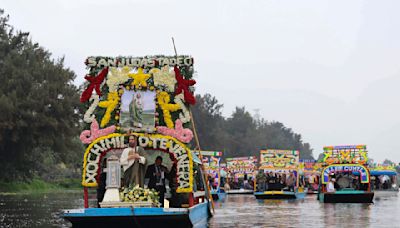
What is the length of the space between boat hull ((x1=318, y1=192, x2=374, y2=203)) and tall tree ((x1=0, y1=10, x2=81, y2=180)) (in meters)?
20.2

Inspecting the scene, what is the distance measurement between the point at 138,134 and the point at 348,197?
68.9 feet

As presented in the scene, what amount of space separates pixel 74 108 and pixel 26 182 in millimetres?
8075

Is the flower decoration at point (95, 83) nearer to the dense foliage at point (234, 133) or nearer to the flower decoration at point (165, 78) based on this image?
the flower decoration at point (165, 78)

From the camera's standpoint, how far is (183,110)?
18516 mm

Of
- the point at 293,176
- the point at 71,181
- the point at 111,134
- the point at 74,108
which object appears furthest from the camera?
the point at 71,181

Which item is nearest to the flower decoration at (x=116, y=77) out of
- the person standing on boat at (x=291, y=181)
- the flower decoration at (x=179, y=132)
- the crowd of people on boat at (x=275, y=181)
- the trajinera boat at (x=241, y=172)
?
the flower decoration at (x=179, y=132)

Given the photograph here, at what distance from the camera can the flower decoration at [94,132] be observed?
18.0 meters

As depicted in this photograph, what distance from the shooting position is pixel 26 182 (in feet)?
179

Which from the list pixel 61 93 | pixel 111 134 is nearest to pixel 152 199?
pixel 111 134

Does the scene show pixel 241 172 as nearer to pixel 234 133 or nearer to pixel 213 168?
pixel 213 168

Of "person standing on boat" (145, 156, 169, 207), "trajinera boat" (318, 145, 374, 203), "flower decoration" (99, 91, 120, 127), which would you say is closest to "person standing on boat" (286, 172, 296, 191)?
"trajinera boat" (318, 145, 374, 203)

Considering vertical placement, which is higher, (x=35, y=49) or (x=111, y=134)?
(x=35, y=49)

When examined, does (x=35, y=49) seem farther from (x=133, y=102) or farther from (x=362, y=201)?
A: (x=133, y=102)

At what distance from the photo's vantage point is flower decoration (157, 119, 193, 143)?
58.5 feet
